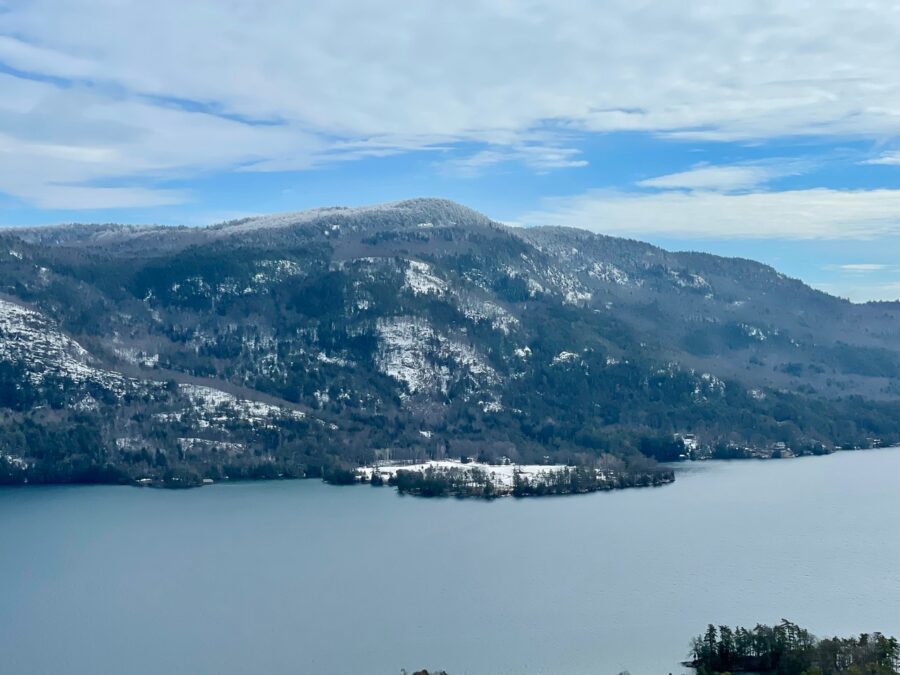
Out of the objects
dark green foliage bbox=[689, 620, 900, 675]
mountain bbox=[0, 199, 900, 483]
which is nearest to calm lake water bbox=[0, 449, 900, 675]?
dark green foliage bbox=[689, 620, 900, 675]

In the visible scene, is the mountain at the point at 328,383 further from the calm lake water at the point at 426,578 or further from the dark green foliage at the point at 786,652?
the dark green foliage at the point at 786,652

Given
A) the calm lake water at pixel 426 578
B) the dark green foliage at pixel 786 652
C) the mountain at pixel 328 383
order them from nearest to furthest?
the dark green foliage at pixel 786 652 → the calm lake water at pixel 426 578 → the mountain at pixel 328 383

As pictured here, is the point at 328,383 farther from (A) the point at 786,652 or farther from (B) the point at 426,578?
(A) the point at 786,652

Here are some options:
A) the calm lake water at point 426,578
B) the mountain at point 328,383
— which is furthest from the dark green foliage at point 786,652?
the mountain at point 328,383

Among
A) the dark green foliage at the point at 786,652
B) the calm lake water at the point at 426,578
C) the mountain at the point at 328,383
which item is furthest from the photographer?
the mountain at the point at 328,383

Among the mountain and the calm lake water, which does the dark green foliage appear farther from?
the mountain

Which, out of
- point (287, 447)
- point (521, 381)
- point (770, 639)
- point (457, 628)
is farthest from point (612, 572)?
point (521, 381)

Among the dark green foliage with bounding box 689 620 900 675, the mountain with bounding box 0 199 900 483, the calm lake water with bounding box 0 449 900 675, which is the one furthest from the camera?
the mountain with bounding box 0 199 900 483

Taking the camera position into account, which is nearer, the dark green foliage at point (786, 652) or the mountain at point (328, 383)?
the dark green foliage at point (786, 652)
